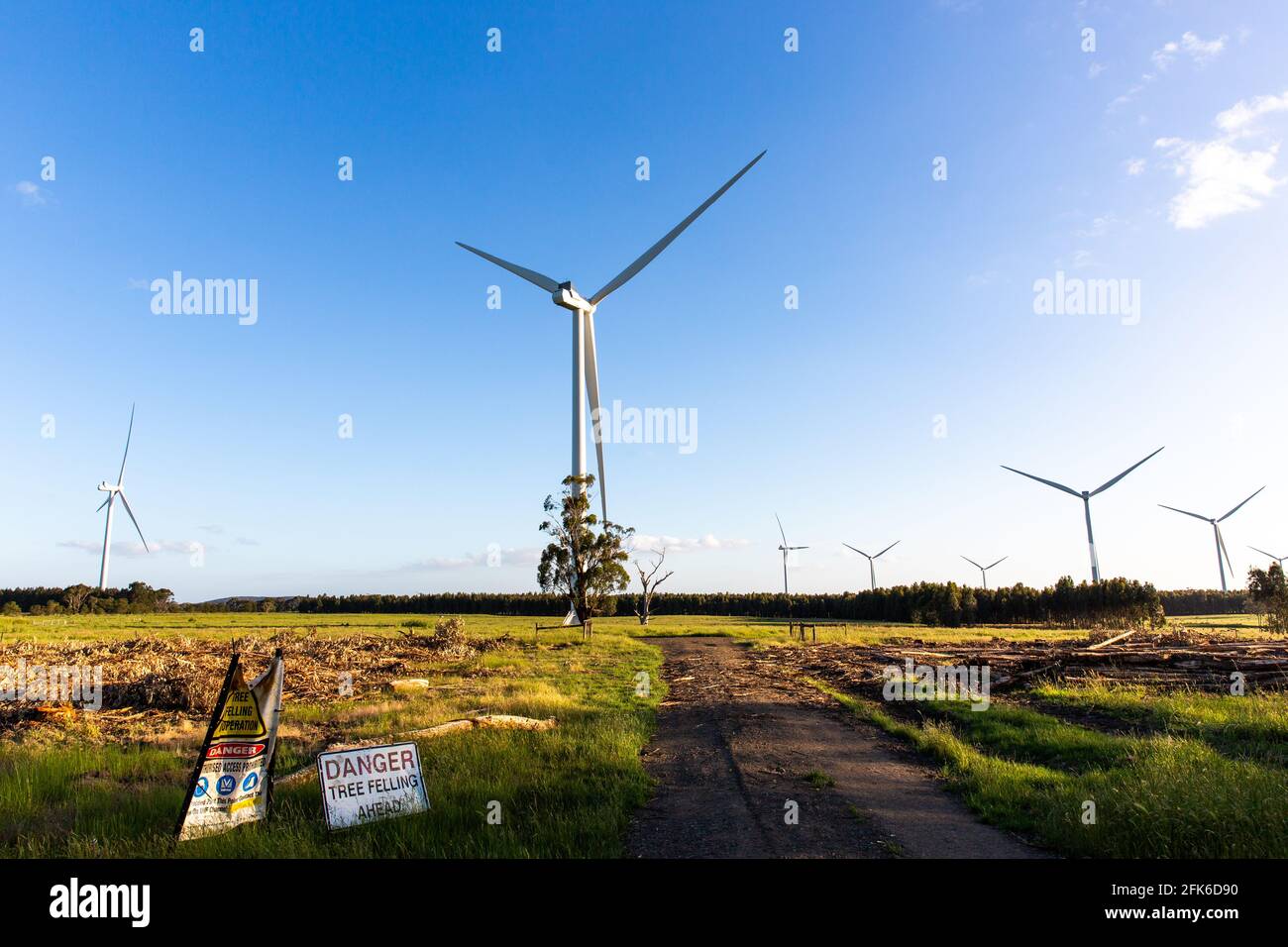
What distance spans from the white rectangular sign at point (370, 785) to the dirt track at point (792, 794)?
9.59 feet

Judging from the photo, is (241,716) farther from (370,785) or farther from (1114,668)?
(1114,668)

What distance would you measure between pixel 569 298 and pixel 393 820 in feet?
181

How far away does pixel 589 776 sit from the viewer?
→ 11.1 metres

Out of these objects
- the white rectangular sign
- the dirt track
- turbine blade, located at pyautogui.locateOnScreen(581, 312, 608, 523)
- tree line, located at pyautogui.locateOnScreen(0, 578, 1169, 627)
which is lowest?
tree line, located at pyautogui.locateOnScreen(0, 578, 1169, 627)

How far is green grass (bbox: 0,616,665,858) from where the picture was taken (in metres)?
7.85

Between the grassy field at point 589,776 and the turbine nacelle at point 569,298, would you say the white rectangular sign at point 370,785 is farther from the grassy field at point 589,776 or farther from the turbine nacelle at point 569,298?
the turbine nacelle at point 569,298

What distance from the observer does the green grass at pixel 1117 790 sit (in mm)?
7676

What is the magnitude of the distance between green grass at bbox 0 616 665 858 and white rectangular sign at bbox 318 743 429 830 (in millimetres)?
251

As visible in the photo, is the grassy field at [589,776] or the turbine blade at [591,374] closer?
the grassy field at [589,776]

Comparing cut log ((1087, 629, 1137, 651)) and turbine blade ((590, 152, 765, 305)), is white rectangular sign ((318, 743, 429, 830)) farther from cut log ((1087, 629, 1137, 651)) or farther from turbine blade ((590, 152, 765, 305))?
turbine blade ((590, 152, 765, 305))

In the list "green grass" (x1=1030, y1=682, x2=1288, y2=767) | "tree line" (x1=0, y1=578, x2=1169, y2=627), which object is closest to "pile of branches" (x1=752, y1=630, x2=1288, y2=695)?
"green grass" (x1=1030, y1=682, x2=1288, y2=767)

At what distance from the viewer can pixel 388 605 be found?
133 m

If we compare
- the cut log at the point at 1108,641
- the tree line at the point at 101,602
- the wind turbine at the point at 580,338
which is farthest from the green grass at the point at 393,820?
the tree line at the point at 101,602

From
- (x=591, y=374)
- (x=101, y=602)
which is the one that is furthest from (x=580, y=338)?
(x=101, y=602)
